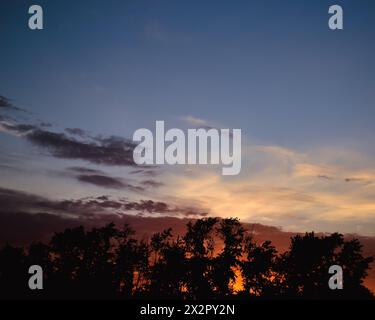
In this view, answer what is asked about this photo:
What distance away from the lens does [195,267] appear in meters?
51.3

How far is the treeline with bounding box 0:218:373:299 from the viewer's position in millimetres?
49281

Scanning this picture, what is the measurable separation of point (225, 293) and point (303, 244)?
1127 cm

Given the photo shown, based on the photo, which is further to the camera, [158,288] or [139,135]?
[158,288]

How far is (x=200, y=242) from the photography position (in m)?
54.2

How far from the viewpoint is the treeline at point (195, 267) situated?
49.3 meters

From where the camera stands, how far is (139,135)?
85.5ft
